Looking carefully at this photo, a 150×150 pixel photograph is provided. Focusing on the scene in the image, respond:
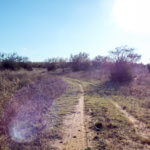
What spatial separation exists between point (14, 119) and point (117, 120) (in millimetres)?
4257

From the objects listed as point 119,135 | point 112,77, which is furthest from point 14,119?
point 112,77

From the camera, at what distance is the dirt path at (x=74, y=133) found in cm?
464

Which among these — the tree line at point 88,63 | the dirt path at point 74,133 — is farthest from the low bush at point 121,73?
the dirt path at point 74,133

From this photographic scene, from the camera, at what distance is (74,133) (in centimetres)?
549

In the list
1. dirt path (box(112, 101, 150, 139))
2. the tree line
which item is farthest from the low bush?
dirt path (box(112, 101, 150, 139))

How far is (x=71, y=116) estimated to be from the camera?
7.23 metres

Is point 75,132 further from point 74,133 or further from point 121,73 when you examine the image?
point 121,73

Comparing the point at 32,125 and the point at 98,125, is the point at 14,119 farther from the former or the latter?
the point at 98,125

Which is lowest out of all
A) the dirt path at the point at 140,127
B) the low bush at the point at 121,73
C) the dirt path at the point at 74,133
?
the dirt path at the point at 74,133

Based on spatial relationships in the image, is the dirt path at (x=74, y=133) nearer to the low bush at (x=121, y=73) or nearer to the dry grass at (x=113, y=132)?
the dry grass at (x=113, y=132)

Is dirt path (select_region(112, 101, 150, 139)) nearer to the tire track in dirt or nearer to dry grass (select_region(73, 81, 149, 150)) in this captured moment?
dry grass (select_region(73, 81, 149, 150))

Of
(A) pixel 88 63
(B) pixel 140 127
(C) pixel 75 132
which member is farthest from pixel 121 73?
(A) pixel 88 63

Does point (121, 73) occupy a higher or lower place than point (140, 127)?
higher

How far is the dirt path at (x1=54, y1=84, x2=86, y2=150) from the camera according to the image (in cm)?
464
